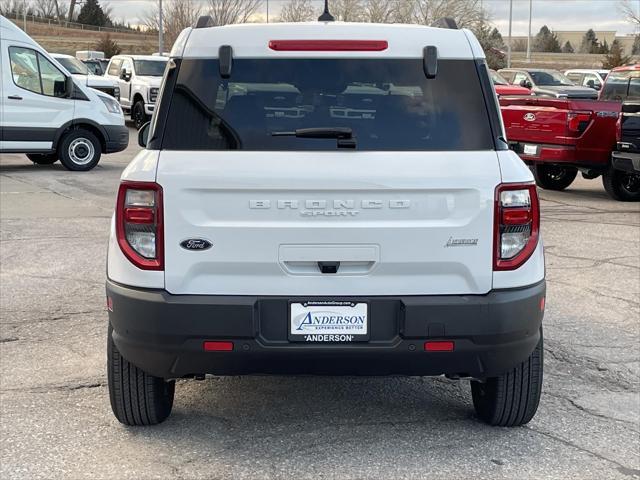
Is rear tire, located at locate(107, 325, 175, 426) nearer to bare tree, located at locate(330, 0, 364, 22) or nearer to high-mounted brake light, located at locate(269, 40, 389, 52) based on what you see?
high-mounted brake light, located at locate(269, 40, 389, 52)

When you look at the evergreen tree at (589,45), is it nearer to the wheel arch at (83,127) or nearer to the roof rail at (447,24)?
the wheel arch at (83,127)

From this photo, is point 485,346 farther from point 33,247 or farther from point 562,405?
point 33,247

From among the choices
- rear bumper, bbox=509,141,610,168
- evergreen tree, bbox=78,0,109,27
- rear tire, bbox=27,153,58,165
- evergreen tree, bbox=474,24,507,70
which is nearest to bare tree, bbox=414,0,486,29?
evergreen tree, bbox=474,24,507,70

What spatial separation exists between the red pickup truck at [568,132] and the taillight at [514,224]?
31.0ft

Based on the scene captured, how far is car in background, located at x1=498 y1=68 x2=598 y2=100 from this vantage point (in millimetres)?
26312

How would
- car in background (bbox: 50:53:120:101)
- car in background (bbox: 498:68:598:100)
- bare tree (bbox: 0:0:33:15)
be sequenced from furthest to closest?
bare tree (bbox: 0:0:33:15) → car in background (bbox: 498:68:598:100) → car in background (bbox: 50:53:120:101)

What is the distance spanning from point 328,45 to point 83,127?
12620mm

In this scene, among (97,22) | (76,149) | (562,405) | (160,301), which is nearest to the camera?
(160,301)

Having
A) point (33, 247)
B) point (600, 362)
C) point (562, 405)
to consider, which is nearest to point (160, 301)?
point (562, 405)

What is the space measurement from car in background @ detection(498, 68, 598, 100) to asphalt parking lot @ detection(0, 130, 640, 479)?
66.4ft

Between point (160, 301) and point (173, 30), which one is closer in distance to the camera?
point (160, 301)

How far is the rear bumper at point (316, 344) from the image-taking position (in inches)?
143

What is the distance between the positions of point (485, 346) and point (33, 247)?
648 cm

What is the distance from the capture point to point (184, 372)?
3787 millimetres
